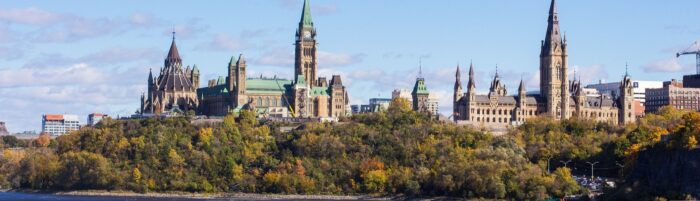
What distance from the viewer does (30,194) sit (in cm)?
16850

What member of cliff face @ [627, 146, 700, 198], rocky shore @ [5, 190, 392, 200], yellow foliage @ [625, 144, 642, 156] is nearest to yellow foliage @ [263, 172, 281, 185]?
rocky shore @ [5, 190, 392, 200]

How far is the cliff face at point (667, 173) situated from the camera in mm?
117188

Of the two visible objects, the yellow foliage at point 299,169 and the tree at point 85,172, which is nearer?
the yellow foliage at point 299,169

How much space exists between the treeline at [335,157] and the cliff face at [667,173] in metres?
18.7

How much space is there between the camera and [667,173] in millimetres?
120938

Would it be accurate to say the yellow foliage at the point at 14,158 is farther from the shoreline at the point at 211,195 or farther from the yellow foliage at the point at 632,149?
the yellow foliage at the point at 632,149

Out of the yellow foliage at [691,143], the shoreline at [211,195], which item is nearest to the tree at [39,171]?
the shoreline at [211,195]

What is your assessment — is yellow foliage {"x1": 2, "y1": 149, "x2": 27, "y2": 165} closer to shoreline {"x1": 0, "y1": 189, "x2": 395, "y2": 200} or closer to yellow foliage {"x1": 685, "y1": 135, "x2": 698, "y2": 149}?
shoreline {"x1": 0, "y1": 189, "x2": 395, "y2": 200}

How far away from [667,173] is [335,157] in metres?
56.8

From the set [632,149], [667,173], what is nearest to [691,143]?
[667,173]

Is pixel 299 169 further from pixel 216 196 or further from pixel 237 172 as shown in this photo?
pixel 216 196

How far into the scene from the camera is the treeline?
6102 inches

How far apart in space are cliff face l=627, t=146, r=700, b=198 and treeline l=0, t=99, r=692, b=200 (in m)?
18.7

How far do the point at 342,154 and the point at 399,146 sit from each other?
6680 mm
